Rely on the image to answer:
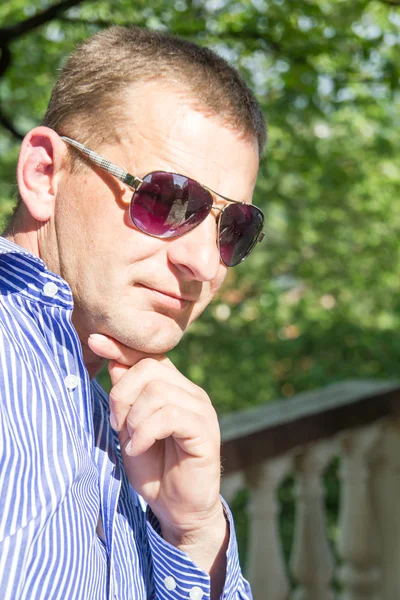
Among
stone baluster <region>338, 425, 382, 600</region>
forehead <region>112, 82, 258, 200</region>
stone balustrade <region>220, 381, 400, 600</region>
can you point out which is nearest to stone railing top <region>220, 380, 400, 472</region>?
stone balustrade <region>220, 381, 400, 600</region>

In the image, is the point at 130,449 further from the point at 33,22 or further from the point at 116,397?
the point at 33,22

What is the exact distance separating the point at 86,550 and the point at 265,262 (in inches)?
449

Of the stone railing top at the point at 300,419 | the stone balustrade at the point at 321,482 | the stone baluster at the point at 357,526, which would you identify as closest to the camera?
the stone railing top at the point at 300,419

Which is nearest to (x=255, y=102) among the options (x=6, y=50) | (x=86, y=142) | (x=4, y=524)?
(x=86, y=142)

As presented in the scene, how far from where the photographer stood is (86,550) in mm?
1363

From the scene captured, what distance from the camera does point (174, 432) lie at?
1.53 m

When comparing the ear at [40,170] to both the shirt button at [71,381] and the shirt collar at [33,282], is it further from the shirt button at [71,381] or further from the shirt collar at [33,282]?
the shirt button at [71,381]

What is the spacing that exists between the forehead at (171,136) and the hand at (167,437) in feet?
1.40

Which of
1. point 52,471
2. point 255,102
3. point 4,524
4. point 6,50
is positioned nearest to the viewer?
point 4,524

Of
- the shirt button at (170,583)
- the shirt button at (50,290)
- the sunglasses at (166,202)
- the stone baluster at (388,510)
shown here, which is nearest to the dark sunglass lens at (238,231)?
the sunglasses at (166,202)

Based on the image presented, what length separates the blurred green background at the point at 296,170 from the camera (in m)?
5.50

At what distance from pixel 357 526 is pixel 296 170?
222 inches

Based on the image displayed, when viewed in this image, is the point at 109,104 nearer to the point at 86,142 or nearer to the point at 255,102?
the point at 86,142

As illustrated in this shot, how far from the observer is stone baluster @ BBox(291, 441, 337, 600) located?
3146 mm
